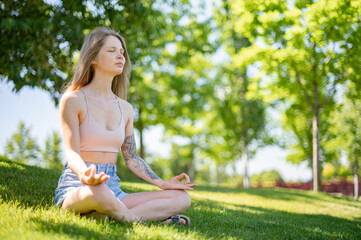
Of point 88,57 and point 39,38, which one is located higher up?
point 39,38

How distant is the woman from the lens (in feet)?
9.41

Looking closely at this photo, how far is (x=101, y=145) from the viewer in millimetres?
3199

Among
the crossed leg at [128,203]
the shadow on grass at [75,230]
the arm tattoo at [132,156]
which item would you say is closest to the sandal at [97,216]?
the crossed leg at [128,203]

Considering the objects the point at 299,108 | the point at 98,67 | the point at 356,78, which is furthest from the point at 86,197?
the point at 299,108

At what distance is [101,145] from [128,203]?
27.0 inches

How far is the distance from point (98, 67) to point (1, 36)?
5498 millimetres

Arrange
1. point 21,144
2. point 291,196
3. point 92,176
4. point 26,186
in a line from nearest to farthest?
point 92,176 → point 26,186 → point 291,196 → point 21,144

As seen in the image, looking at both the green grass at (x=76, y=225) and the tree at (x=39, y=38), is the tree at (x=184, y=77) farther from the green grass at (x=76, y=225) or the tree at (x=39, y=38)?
the green grass at (x=76, y=225)

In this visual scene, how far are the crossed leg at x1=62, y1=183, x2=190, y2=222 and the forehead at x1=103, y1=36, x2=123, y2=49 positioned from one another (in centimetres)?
157

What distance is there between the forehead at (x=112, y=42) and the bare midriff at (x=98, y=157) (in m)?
1.20

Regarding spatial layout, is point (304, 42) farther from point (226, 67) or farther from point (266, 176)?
point (266, 176)

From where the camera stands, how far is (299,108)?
16453 mm

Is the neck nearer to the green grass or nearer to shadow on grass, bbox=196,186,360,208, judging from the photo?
the green grass

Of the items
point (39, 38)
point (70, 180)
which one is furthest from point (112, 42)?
point (39, 38)
